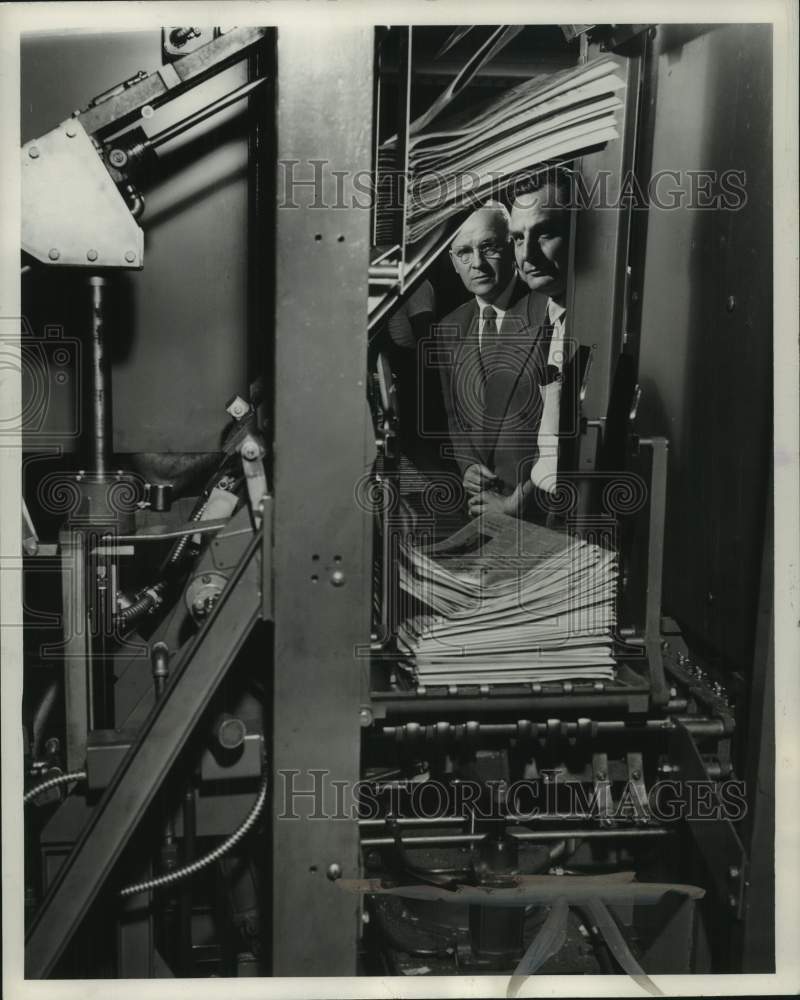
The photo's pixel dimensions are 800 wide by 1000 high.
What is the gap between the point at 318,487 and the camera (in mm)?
1170

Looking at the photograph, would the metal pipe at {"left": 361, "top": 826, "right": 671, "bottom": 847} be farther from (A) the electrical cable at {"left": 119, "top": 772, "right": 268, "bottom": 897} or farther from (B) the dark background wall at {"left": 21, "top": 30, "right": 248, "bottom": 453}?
(B) the dark background wall at {"left": 21, "top": 30, "right": 248, "bottom": 453}

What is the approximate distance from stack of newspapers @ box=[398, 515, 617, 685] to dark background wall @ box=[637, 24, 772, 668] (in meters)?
0.25

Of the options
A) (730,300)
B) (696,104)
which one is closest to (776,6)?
(696,104)

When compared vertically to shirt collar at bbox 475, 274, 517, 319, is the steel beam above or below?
below

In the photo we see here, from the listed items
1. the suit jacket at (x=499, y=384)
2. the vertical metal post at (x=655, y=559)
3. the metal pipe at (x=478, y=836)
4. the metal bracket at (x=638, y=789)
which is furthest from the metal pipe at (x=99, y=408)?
the metal bracket at (x=638, y=789)

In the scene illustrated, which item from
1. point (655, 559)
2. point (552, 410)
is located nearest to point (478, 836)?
point (655, 559)

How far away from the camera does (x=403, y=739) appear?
1311 millimetres

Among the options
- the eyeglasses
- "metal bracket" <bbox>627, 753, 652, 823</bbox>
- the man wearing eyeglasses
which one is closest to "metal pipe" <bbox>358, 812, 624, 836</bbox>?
"metal bracket" <bbox>627, 753, 652, 823</bbox>

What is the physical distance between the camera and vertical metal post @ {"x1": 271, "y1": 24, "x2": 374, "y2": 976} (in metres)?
1.11

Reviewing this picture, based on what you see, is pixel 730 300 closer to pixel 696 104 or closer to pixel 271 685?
pixel 696 104

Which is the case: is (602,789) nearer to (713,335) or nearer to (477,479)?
(477,479)

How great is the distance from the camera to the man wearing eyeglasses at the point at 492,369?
Result: 5.62ft

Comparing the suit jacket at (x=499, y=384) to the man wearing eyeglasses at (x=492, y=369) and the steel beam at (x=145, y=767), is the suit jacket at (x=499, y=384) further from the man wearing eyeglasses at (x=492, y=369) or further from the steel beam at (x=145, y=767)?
the steel beam at (x=145, y=767)

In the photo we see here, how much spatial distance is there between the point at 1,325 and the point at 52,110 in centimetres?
53
